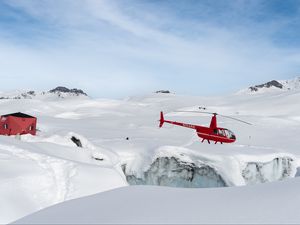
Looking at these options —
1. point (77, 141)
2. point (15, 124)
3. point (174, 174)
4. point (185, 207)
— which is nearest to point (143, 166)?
point (174, 174)

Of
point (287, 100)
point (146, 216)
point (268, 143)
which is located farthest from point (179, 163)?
point (287, 100)

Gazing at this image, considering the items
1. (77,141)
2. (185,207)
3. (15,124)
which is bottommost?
(77,141)

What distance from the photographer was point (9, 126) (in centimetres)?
3628

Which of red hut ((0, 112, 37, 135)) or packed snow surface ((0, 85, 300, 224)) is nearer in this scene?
packed snow surface ((0, 85, 300, 224))

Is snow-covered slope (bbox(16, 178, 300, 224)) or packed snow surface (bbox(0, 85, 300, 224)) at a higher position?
snow-covered slope (bbox(16, 178, 300, 224))

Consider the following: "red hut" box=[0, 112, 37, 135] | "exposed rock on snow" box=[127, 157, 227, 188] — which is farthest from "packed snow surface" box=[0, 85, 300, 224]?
"red hut" box=[0, 112, 37, 135]

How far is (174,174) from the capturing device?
109ft

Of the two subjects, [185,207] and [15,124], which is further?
[15,124]

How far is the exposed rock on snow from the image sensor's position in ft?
106

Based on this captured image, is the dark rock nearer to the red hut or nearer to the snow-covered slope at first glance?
the red hut

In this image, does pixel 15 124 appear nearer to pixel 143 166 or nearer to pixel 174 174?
pixel 143 166

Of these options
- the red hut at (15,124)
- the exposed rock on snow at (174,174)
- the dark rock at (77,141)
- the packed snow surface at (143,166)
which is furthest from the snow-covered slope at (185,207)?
the red hut at (15,124)

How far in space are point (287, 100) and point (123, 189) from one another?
9776 cm

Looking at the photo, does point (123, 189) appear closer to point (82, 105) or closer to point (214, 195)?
point (214, 195)
